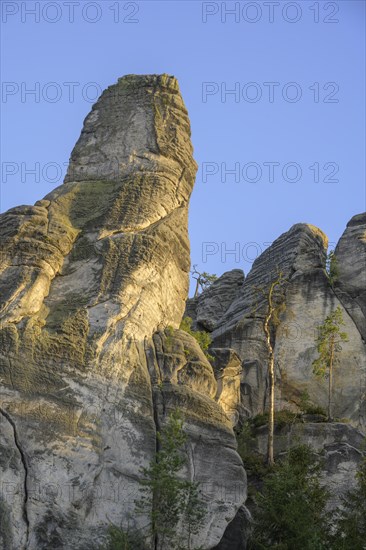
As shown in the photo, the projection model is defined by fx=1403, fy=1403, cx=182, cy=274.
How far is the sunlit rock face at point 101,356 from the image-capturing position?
1711 inches

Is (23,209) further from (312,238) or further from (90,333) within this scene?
(312,238)

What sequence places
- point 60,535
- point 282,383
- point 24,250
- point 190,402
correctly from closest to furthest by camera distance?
point 60,535, point 190,402, point 24,250, point 282,383

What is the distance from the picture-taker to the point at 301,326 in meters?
64.1

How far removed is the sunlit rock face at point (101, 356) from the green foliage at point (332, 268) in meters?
12.2

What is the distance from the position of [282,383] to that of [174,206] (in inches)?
505

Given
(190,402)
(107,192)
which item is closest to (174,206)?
(107,192)

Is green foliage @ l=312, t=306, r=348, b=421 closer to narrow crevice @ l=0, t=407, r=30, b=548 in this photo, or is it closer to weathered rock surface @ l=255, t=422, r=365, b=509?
weathered rock surface @ l=255, t=422, r=365, b=509

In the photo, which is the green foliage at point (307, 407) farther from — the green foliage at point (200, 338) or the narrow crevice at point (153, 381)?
the narrow crevice at point (153, 381)

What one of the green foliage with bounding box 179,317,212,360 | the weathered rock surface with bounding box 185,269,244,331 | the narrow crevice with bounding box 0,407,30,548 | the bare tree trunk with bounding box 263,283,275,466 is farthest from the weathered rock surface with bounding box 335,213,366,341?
the narrow crevice with bounding box 0,407,30,548

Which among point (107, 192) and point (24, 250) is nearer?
point (24, 250)

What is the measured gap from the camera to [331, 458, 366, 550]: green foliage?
43.9 metres

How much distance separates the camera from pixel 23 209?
169 feet

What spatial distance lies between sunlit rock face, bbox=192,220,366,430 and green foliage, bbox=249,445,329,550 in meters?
13.0

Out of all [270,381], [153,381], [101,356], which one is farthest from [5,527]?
[270,381]
